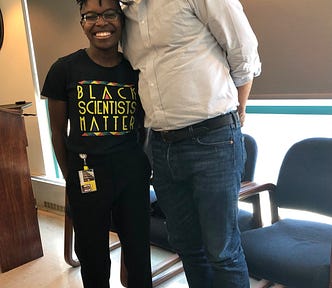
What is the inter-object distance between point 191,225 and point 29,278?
1.47 metres

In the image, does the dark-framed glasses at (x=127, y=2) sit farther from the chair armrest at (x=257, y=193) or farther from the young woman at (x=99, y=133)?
the chair armrest at (x=257, y=193)

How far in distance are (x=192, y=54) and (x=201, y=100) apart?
0.15m

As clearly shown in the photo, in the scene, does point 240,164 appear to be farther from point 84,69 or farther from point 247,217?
point 247,217

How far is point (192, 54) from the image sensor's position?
4.27 ft

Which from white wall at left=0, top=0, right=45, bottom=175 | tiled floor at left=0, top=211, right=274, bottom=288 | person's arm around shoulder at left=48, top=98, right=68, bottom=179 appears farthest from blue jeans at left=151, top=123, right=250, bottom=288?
white wall at left=0, top=0, right=45, bottom=175

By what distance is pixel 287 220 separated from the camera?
77.2 inches

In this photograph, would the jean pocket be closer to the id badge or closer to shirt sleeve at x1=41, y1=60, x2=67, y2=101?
the id badge

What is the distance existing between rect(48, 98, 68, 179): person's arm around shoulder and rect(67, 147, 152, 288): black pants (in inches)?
4.0

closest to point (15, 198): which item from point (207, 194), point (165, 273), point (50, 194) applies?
point (50, 194)

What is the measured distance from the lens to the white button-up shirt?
1.27 m

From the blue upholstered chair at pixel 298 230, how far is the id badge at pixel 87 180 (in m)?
0.69

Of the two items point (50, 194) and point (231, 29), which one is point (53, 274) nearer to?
point (50, 194)

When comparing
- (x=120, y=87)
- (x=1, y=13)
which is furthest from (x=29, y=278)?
(x=1, y=13)

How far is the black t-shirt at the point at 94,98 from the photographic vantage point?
1496 mm
